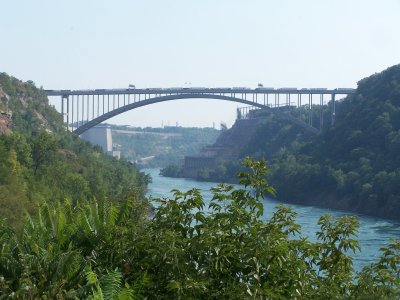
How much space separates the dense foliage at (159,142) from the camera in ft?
375

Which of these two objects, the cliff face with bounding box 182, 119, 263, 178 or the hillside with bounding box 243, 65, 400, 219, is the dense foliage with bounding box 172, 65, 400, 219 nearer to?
the hillside with bounding box 243, 65, 400, 219

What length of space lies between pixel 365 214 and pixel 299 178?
331 inches

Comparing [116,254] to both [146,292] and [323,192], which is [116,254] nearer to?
[146,292]

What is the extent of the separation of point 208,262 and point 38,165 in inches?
860

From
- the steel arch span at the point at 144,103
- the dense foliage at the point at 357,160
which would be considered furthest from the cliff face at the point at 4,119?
the dense foliage at the point at 357,160

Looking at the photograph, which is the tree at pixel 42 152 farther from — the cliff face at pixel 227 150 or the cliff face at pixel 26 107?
the cliff face at pixel 227 150

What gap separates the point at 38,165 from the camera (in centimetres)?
2562

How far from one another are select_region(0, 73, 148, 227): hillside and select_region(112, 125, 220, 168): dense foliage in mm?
68461

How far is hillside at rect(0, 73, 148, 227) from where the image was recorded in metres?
18.4

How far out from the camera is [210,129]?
136 meters

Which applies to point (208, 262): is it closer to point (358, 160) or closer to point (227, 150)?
point (358, 160)

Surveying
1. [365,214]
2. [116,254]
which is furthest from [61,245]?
[365,214]

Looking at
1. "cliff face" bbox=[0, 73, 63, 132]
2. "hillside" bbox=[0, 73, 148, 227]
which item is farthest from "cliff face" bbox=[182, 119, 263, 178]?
"cliff face" bbox=[0, 73, 63, 132]

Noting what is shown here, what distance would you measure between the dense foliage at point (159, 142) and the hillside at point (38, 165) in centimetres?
6846
